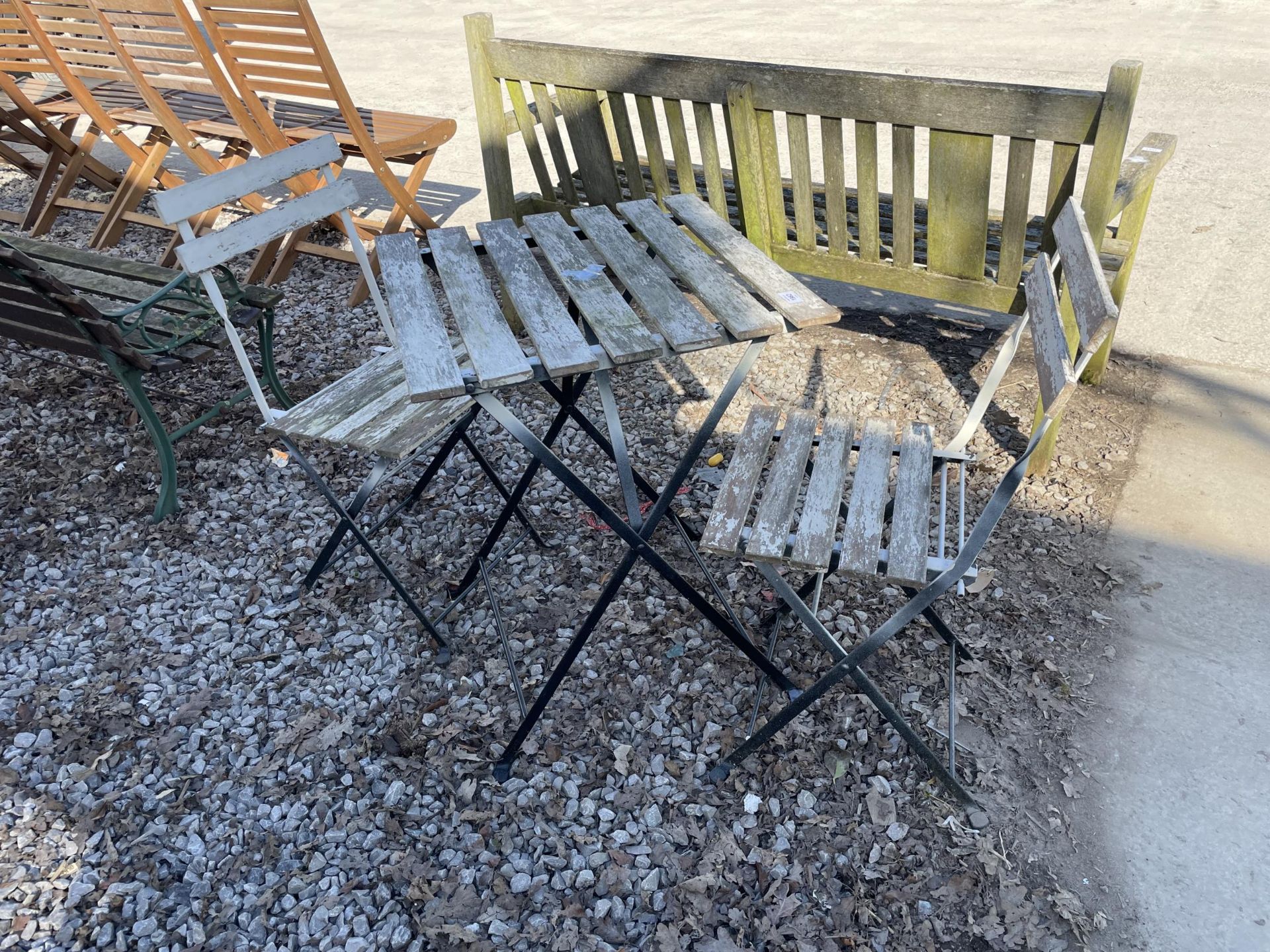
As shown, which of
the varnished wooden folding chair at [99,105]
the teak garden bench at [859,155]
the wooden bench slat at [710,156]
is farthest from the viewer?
the varnished wooden folding chair at [99,105]

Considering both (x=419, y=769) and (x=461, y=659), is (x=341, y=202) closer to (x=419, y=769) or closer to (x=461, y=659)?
(x=461, y=659)

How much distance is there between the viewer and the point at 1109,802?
2.33 metres

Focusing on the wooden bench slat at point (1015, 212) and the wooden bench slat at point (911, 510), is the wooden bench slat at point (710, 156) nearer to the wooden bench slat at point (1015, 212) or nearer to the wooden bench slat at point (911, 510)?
the wooden bench slat at point (1015, 212)

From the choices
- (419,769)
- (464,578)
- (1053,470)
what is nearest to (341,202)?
(464,578)

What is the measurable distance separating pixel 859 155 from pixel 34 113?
202 inches

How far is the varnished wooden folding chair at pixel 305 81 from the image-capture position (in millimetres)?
4039

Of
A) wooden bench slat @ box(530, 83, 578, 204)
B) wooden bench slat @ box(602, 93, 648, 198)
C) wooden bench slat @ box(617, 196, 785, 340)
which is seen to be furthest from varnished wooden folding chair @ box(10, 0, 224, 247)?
wooden bench slat @ box(617, 196, 785, 340)

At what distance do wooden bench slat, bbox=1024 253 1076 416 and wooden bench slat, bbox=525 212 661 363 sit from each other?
0.88 metres

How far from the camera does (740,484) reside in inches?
90.4

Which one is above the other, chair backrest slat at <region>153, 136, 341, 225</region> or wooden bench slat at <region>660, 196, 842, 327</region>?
chair backrest slat at <region>153, 136, 341, 225</region>

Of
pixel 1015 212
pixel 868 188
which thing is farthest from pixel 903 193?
pixel 1015 212

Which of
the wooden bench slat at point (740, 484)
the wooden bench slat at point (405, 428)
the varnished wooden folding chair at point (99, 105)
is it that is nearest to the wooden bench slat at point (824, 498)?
the wooden bench slat at point (740, 484)

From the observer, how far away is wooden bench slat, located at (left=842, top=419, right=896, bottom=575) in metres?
2.04

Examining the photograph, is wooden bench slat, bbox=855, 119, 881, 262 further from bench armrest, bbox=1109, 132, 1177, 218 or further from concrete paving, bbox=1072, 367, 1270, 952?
concrete paving, bbox=1072, 367, 1270, 952
